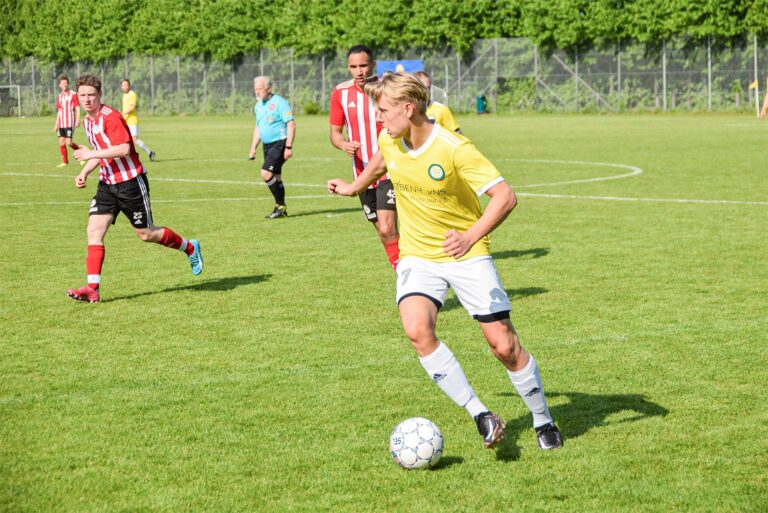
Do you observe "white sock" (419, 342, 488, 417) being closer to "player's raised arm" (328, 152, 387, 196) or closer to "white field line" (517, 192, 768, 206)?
"player's raised arm" (328, 152, 387, 196)

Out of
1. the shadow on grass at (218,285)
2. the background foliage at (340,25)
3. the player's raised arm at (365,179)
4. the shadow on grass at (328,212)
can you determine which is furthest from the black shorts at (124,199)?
the background foliage at (340,25)

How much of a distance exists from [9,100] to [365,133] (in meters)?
72.2

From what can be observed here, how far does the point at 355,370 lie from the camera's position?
301 inches

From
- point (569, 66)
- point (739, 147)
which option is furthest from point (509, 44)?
point (739, 147)

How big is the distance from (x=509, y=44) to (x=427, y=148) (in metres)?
56.1

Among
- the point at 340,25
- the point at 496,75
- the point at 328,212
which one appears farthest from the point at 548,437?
the point at 340,25

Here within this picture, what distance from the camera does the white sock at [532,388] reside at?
5.81 m

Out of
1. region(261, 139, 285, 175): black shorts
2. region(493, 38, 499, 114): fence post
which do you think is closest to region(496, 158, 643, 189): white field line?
region(261, 139, 285, 175): black shorts

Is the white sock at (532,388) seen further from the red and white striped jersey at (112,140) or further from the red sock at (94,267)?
the red and white striped jersey at (112,140)

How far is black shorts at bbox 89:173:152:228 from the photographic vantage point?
10633 millimetres

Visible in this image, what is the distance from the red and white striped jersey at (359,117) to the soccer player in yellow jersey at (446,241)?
16.6ft

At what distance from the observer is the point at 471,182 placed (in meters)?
5.68

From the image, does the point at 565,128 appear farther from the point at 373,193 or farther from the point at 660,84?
the point at 373,193

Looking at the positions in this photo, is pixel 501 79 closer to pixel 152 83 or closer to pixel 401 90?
pixel 152 83
